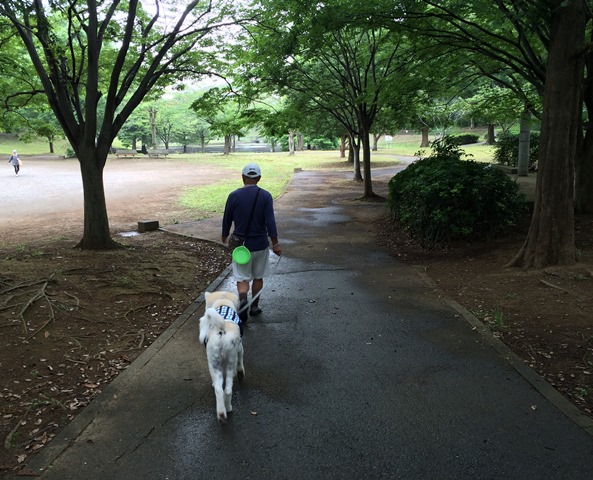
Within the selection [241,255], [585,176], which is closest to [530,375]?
[241,255]

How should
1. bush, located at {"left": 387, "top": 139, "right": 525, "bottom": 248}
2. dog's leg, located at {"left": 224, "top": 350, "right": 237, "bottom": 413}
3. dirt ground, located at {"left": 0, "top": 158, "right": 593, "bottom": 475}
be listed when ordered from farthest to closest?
bush, located at {"left": 387, "top": 139, "right": 525, "bottom": 248}
dirt ground, located at {"left": 0, "top": 158, "right": 593, "bottom": 475}
dog's leg, located at {"left": 224, "top": 350, "right": 237, "bottom": 413}

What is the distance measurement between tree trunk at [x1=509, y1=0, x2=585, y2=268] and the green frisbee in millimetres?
4722

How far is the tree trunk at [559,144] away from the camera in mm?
6254

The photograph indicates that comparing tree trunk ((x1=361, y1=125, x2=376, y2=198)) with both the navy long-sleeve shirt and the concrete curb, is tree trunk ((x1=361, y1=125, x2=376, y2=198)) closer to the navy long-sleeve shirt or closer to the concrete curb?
the concrete curb

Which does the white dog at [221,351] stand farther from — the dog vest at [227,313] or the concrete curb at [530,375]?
the concrete curb at [530,375]

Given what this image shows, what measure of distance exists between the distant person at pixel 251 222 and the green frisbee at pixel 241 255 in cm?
25

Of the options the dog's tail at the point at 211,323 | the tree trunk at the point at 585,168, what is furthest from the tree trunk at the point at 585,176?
the dog's tail at the point at 211,323

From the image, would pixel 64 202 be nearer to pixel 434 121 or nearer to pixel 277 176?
pixel 277 176

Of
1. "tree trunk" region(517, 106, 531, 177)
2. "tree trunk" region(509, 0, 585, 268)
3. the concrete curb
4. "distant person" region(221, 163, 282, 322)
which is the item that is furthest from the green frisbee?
"tree trunk" region(517, 106, 531, 177)

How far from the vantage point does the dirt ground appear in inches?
151

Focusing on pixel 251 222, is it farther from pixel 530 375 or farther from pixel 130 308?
pixel 530 375

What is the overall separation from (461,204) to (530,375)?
5.19 meters

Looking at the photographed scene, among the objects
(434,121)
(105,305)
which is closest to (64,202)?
(105,305)

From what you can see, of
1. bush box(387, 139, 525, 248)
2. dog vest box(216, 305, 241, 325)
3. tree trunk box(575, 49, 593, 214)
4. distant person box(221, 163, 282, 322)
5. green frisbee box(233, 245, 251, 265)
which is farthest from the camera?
tree trunk box(575, 49, 593, 214)
